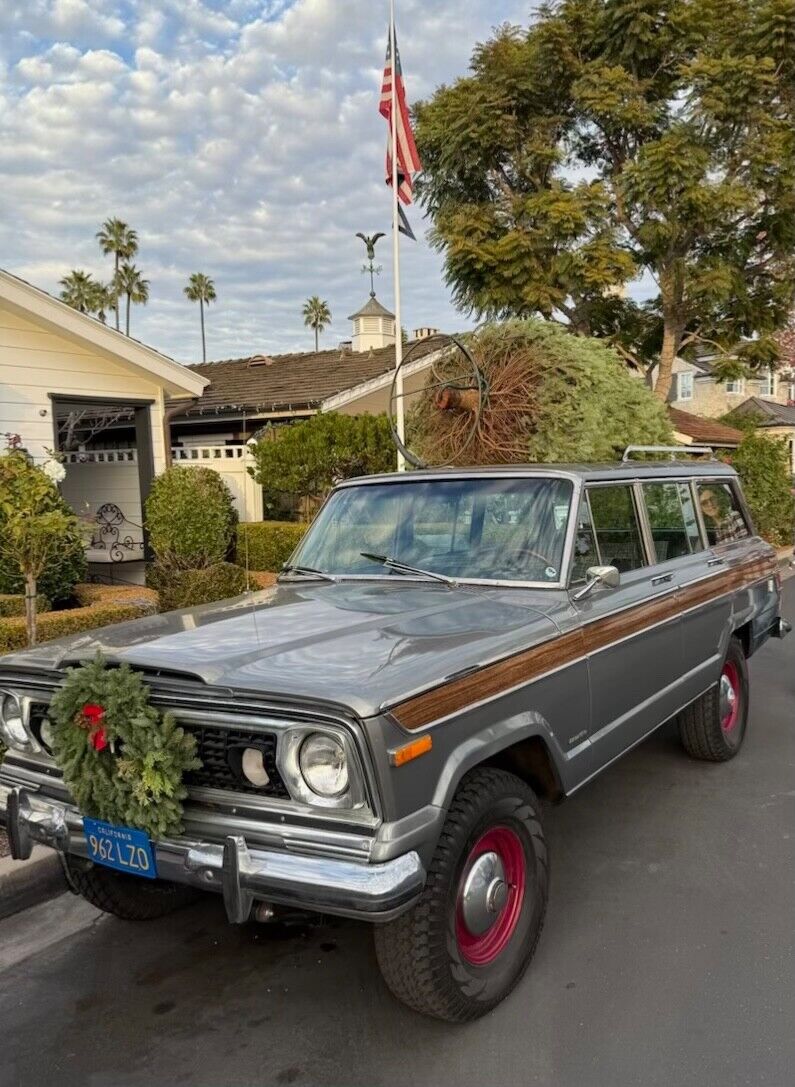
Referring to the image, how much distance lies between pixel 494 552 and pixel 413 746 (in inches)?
60.6

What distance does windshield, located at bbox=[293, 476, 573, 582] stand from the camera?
3.74 metres

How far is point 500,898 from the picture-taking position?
289cm

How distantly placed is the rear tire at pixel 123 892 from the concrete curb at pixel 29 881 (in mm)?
368

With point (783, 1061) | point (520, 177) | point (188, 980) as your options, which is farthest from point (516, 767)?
point (520, 177)

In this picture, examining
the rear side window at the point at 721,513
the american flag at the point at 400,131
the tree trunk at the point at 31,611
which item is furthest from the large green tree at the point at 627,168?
the tree trunk at the point at 31,611

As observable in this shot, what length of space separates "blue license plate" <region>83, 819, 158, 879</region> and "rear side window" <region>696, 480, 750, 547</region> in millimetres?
3851

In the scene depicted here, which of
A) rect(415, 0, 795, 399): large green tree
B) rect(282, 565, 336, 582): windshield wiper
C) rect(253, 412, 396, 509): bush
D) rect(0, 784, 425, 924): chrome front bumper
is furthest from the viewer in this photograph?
rect(415, 0, 795, 399): large green tree

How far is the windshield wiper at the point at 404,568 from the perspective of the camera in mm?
3736

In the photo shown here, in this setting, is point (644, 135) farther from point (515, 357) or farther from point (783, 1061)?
point (783, 1061)

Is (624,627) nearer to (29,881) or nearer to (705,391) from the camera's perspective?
(29,881)

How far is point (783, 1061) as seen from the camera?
2574mm

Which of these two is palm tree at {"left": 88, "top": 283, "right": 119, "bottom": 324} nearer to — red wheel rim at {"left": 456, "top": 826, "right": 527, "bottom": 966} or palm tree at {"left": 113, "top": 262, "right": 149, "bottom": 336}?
palm tree at {"left": 113, "top": 262, "right": 149, "bottom": 336}

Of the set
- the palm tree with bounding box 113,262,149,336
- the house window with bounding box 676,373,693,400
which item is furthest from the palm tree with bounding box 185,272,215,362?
the house window with bounding box 676,373,693,400

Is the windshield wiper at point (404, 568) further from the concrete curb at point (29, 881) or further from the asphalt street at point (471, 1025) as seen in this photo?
the concrete curb at point (29, 881)
